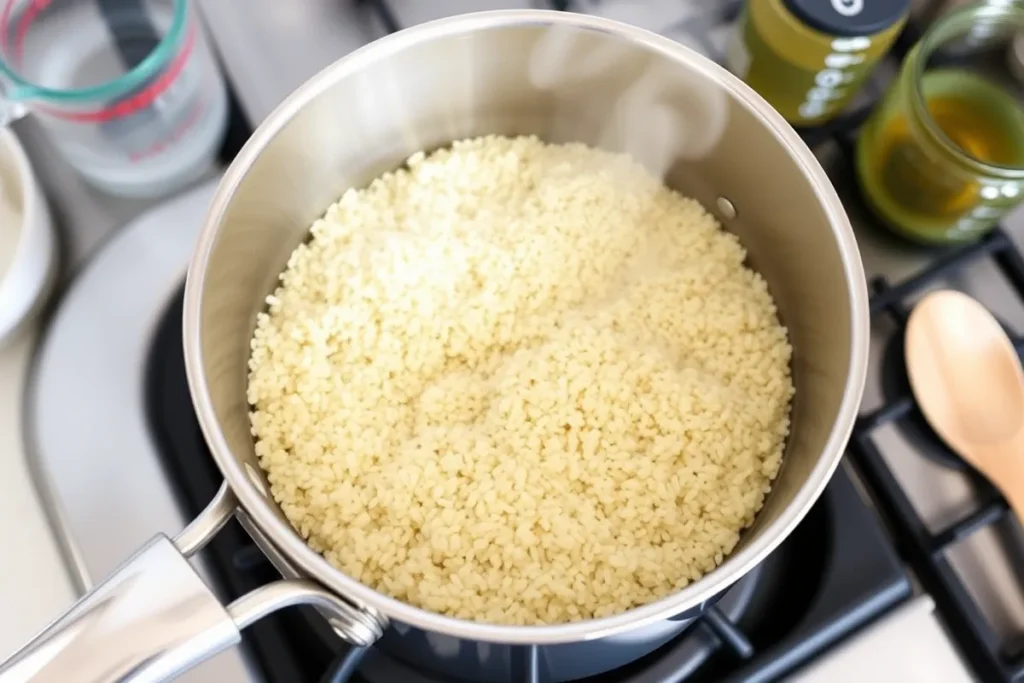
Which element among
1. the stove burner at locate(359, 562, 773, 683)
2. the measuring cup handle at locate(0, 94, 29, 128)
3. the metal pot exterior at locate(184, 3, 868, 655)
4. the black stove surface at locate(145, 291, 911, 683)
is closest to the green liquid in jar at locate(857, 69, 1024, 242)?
the metal pot exterior at locate(184, 3, 868, 655)

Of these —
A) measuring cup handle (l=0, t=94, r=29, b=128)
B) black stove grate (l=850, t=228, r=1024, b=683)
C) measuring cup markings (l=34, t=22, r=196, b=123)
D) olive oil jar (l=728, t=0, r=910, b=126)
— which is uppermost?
measuring cup handle (l=0, t=94, r=29, b=128)

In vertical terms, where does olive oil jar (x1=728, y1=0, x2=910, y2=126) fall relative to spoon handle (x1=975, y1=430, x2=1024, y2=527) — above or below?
above

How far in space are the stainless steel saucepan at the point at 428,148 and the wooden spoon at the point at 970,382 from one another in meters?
0.10

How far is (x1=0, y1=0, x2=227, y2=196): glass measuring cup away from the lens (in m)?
0.66

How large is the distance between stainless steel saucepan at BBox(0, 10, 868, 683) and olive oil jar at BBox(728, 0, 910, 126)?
0.30 ft

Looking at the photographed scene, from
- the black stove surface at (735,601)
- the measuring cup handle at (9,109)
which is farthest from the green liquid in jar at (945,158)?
the measuring cup handle at (9,109)

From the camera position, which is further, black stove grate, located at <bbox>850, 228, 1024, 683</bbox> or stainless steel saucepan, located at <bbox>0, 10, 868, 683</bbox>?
black stove grate, located at <bbox>850, 228, 1024, 683</bbox>

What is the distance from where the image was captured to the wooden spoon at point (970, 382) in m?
0.65

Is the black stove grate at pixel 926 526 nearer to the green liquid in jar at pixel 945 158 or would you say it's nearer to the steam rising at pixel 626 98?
the green liquid in jar at pixel 945 158

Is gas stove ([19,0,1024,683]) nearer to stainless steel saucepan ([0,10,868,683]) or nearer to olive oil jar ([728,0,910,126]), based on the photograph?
stainless steel saucepan ([0,10,868,683])

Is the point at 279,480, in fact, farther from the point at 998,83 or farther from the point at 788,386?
the point at 998,83

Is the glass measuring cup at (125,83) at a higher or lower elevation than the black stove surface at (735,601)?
higher

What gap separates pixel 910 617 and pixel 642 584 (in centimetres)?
20

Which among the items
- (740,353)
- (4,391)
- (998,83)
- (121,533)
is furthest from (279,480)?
(998,83)
